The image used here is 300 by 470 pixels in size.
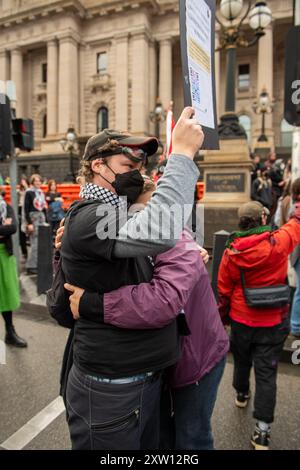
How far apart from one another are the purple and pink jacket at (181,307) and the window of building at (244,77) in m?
40.2

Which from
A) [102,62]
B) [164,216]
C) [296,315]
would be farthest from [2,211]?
[102,62]

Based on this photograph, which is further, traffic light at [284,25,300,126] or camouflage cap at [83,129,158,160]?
traffic light at [284,25,300,126]

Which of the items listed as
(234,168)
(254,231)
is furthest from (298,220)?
(234,168)

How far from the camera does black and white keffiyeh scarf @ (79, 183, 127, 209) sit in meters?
1.52

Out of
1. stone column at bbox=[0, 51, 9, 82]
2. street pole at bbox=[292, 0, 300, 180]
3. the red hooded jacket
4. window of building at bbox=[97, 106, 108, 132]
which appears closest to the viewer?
the red hooded jacket

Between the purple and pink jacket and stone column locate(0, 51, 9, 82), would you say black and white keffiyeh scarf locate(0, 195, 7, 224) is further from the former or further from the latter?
stone column locate(0, 51, 9, 82)

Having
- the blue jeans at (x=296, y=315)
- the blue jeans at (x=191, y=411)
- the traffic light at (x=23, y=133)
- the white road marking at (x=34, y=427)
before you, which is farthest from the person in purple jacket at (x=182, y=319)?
the traffic light at (x=23, y=133)

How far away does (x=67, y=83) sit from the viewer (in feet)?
120

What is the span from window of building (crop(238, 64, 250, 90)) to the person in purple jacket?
40229 mm

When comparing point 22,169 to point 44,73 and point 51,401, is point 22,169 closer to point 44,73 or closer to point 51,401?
point 44,73

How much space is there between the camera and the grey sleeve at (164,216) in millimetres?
1324

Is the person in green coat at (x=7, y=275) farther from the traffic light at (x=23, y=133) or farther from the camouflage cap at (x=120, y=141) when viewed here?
the camouflage cap at (x=120, y=141)

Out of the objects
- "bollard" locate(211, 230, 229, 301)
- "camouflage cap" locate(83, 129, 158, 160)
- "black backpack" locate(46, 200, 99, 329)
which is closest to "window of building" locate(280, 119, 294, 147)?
"bollard" locate(211, 230, 229, 301)

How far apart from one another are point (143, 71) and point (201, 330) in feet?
120
